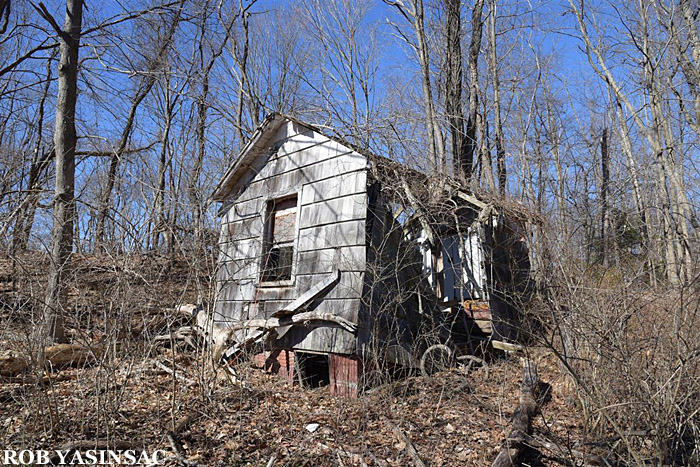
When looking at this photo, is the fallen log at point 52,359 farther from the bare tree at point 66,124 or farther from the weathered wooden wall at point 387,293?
Answer: the weathered wooden wall at point 387,293

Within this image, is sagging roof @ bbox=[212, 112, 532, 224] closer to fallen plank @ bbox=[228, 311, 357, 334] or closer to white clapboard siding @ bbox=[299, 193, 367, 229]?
white clapboard siding @ bbox=[299, 193, 367, 229]

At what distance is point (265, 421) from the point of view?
5586 millimetres

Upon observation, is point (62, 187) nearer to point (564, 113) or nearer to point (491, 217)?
point (491, 217)

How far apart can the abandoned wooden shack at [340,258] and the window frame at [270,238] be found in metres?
0.02

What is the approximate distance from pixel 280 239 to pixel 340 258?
5.89ft

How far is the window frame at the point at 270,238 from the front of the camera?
810cm

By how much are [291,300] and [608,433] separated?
4844 mm

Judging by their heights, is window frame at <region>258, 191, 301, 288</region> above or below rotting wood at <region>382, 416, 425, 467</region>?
above

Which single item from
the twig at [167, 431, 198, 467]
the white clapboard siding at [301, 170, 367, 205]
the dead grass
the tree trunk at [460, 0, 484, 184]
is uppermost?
the tree trunk at [460, 0, 484, 184]

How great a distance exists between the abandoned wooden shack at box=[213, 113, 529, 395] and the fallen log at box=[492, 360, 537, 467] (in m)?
0.90

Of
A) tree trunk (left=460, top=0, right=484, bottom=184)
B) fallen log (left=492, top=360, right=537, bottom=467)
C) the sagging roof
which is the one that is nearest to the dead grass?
fallen log (left=492, top=360, right=537, bottom=467)

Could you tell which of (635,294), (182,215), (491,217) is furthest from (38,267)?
(491,217)

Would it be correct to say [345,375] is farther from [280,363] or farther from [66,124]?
[66,124]

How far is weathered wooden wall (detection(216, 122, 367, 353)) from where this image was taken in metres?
7.09
